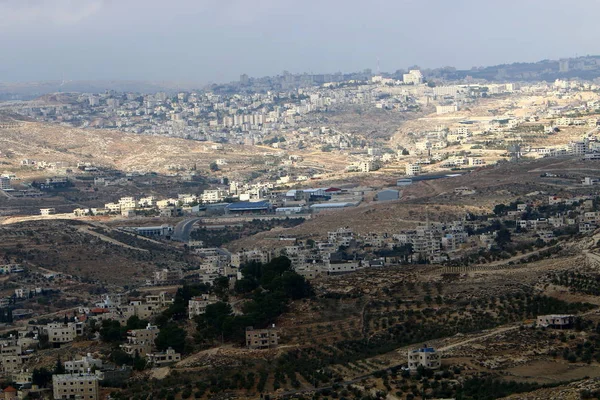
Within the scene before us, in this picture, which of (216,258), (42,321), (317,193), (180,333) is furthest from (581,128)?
(180,333)

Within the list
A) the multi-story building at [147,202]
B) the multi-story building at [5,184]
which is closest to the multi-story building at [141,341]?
the multi-story building at [147,202]

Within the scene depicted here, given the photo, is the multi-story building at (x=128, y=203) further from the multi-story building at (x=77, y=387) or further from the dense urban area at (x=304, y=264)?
the multi-story building at (x=77, y=387)

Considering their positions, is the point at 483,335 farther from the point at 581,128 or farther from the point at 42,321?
the point at 581,128

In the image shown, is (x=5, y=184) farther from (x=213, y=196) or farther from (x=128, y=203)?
(x=213, y=196)

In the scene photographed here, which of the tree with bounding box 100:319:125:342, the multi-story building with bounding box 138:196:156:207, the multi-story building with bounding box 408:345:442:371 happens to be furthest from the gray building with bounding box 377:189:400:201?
the multi-story building with bounding box 408:345:442:371

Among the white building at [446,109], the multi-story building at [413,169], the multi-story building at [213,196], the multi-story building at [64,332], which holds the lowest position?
the white building at [446,109]

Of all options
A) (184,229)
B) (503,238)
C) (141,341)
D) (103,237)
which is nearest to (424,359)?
(141,341)
